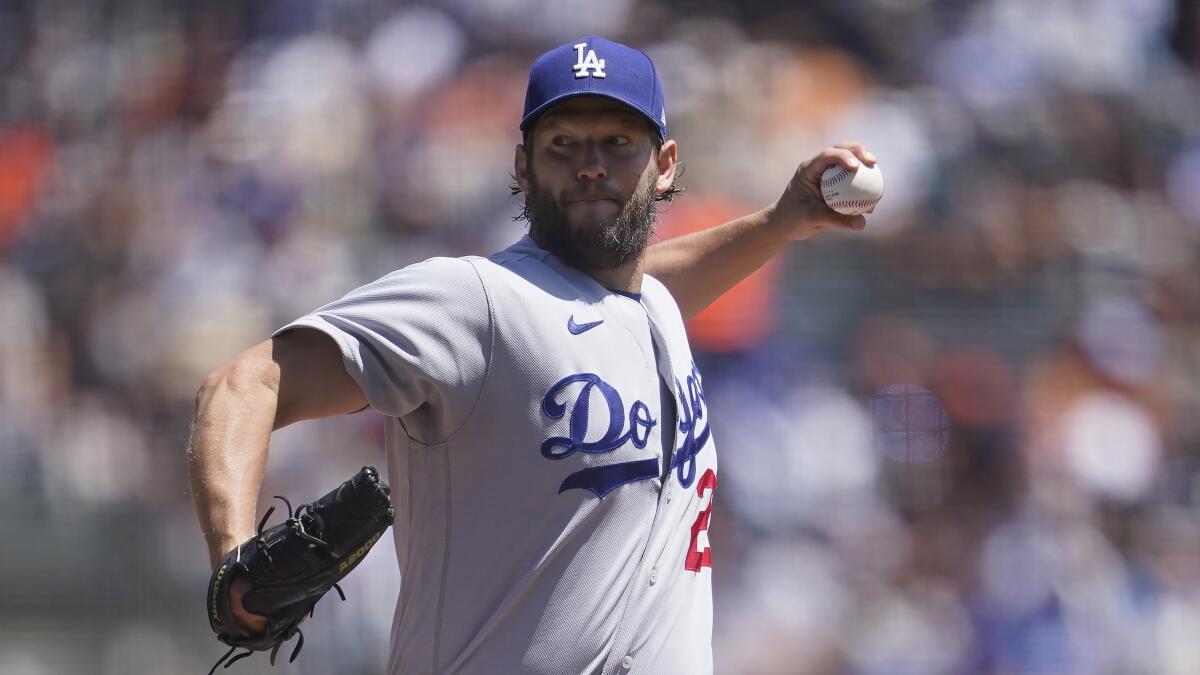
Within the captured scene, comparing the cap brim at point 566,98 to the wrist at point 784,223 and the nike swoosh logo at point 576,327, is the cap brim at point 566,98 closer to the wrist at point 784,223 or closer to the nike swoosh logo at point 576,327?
the nike swoosh logo at point 576,327

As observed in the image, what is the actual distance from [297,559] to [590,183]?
983 millimetres

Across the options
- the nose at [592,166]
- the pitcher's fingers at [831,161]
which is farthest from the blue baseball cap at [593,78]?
the pitcher's fingers at [831,161]

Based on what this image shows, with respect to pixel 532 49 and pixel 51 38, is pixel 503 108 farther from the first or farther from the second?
pixel 51 38

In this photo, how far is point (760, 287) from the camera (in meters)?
5.14

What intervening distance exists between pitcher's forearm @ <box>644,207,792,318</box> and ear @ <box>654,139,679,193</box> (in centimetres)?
34

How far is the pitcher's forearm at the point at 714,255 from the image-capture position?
9.61 ft

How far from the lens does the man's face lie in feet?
7.71

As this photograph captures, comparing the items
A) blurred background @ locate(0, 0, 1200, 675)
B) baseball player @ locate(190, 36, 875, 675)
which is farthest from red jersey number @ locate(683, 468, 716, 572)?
blurred background @ locate(0, 0, 1200, 675)

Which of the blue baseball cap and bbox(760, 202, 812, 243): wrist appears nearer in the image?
the blue baseball cap

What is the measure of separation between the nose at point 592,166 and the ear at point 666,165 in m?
0.21

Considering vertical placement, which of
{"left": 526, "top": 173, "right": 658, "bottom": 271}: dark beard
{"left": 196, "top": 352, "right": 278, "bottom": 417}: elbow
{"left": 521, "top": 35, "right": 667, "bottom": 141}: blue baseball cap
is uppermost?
{"left": 521, "top": 35, "right": 667, "bottom": 141}: blue baseball cap

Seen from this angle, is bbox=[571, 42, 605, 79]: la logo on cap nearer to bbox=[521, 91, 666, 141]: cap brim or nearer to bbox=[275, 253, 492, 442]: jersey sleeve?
bbox=[521, 91, 666, 141]: cap brim

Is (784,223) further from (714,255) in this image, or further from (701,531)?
(701,531)

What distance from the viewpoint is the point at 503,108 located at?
208 inches
